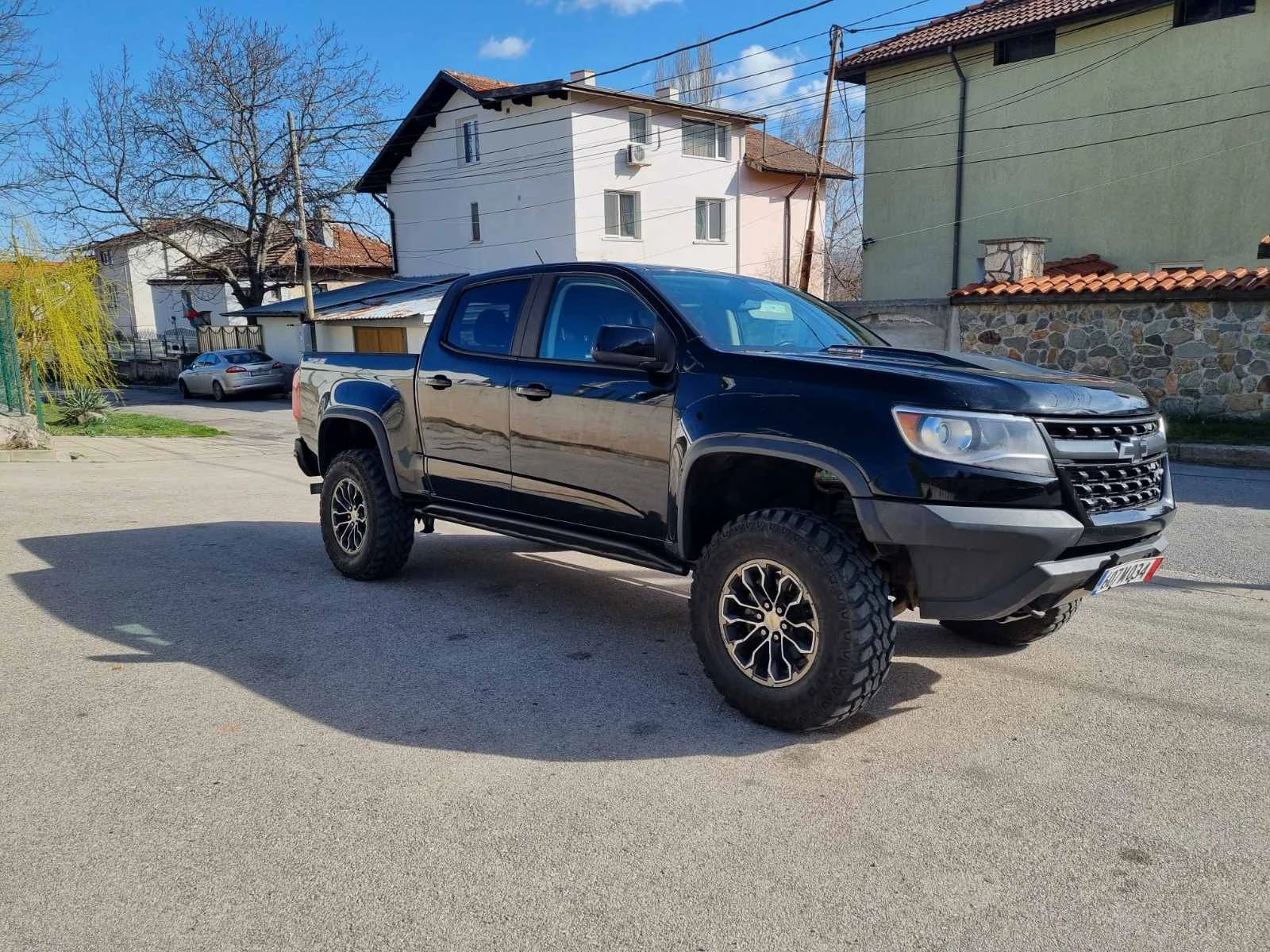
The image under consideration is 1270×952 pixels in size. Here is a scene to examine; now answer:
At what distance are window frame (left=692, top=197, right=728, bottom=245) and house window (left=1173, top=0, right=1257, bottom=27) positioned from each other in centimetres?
1726

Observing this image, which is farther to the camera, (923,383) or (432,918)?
(923,383)

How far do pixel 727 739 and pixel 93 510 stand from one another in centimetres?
743

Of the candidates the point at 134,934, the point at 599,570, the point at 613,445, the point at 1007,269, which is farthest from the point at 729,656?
the point at 1007,269

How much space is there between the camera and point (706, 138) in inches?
1384

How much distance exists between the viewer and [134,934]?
2645mm

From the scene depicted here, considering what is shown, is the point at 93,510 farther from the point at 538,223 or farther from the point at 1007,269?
the point at 538,223

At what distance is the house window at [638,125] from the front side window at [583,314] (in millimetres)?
29337

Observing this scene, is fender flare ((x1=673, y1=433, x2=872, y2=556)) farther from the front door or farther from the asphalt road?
the asphalt road

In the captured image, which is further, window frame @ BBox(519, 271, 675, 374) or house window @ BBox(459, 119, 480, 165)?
house window @ BBox(459, 119, 480, 165)

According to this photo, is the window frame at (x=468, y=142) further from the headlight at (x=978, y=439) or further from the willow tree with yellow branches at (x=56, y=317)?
the headlight at (x=978, y=439)

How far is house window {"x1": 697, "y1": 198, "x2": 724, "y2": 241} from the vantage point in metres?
35.4

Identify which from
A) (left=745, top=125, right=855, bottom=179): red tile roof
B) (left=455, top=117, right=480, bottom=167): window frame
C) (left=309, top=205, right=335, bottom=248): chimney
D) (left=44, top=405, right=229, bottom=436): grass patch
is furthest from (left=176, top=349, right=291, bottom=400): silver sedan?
(left=745, top=125, right=855, bottom=179): red tile roof

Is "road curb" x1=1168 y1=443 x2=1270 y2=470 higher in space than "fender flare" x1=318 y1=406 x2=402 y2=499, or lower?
lower

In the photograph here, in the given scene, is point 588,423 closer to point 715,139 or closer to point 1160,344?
point 1160,344
